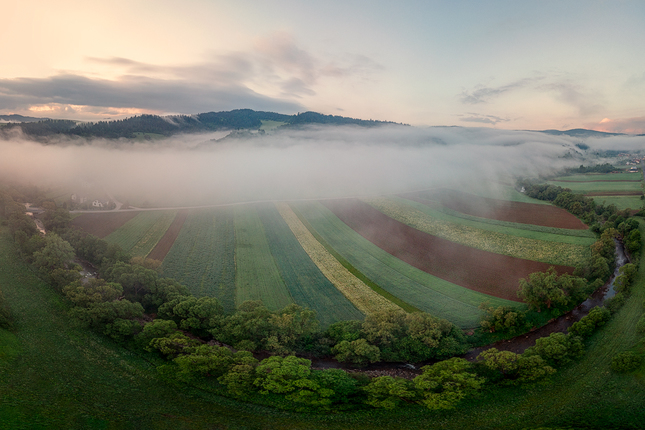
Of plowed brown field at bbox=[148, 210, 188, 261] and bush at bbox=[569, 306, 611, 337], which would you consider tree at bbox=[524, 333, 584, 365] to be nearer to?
bush at bbox=[569, 306, 611, 337]

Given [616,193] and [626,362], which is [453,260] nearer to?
[626,362]

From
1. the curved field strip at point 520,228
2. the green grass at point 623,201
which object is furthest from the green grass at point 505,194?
the curved field strip at point 520,228

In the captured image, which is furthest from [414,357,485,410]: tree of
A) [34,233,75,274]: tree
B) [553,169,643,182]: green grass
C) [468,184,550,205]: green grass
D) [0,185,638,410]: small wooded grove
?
[553,169,643,182]: green grass

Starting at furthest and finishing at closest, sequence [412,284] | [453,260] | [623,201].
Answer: [623,201] → [453,260] → [412,284]

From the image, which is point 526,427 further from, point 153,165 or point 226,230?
point 153,165

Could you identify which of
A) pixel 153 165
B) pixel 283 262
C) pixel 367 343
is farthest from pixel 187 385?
pixel 153 165

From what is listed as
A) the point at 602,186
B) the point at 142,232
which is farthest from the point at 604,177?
the point at 142,232
